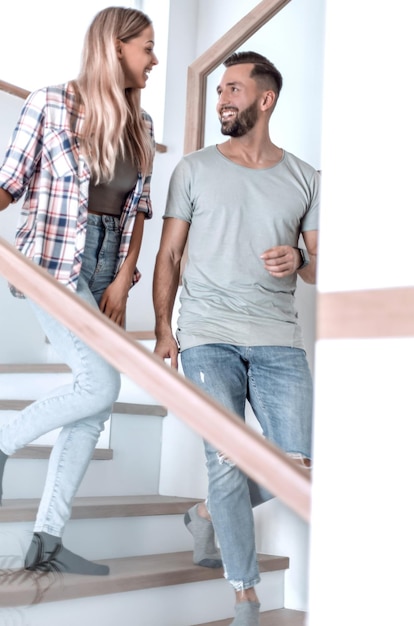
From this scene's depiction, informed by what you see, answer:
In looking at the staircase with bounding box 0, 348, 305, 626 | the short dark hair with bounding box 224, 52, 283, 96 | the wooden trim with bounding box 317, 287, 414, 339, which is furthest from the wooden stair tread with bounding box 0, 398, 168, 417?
the wooden trim with bounding box 317, 287, 414, 339

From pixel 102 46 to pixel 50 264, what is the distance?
21.7 inches

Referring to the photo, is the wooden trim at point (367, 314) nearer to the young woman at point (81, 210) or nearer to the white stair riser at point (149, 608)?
the young woman at point (81, 210)

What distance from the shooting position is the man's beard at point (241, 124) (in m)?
2.41

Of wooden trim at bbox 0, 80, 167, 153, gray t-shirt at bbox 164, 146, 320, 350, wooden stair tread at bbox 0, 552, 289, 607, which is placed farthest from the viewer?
wooden trim at bbox 0, 80, 167, 153

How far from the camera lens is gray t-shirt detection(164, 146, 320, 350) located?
2.15 metres

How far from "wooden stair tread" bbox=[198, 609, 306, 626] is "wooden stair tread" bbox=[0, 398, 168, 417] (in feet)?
1.78

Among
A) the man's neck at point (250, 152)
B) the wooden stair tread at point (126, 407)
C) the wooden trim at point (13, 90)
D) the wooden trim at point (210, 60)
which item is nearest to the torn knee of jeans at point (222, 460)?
the wooden stair tread at point (126, 407)

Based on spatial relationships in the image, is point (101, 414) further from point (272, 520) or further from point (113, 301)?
point (272, 520)

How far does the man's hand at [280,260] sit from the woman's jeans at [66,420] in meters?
0.47

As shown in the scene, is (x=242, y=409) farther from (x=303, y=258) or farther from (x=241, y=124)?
(x=241, y=124)

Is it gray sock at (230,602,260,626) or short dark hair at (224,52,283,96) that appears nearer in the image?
gray sock at (230,602,260,626)

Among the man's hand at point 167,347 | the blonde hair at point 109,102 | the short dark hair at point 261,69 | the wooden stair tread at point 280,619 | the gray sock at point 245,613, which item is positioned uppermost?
the short dark hair at point 261,69

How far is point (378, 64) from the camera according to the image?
2.97ft

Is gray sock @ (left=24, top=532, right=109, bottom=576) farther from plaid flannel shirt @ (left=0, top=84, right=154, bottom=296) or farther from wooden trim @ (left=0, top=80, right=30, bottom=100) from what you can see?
wooden trim @ (left=0, top=80, right=30, bottom=100)
